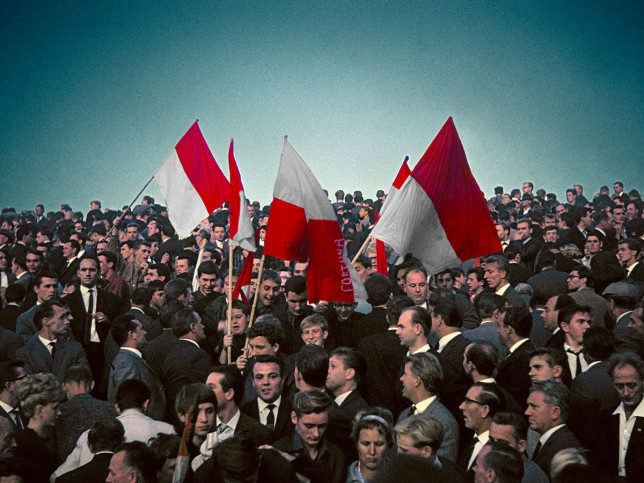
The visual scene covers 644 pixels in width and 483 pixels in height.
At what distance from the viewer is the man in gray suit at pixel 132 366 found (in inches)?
271

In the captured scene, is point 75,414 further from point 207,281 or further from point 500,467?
point 207,281

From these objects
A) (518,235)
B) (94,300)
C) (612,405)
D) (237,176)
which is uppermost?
(518,235)

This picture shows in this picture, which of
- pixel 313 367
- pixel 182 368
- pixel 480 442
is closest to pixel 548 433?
pixel 480 442

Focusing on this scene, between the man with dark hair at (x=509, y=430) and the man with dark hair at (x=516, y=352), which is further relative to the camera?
the man with dark hair at (x=516, y=352)

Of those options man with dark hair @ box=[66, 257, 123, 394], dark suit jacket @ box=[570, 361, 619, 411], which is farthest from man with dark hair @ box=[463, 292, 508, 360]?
man with dark hair @ box=[66, 257, 123, 394]

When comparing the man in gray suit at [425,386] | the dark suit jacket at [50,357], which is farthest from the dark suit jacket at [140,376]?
the man in gray suit at [425,386]


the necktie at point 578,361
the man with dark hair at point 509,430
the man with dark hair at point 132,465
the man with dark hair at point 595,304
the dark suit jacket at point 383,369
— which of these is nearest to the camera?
the man with dark hair at point 132,465

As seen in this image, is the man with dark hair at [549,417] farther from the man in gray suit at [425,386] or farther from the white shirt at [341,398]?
the white shirt at [341,398]

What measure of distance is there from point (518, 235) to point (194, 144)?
755 centimetres

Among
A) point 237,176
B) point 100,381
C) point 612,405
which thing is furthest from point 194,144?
point 612,405

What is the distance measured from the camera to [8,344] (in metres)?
7.93

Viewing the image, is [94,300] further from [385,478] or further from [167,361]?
[385,478]

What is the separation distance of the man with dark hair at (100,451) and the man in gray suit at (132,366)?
5.53 feet

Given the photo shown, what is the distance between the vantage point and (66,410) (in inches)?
238
